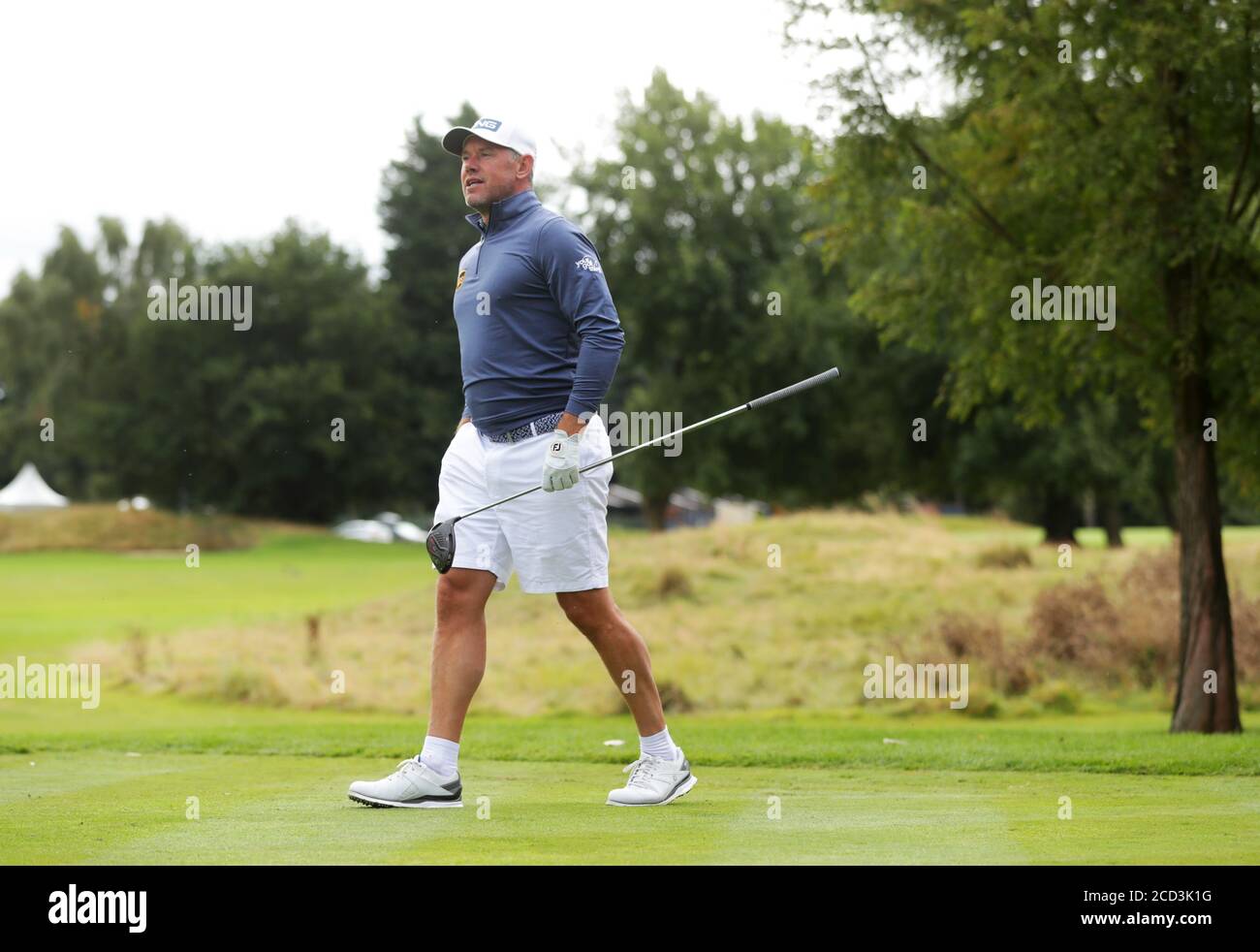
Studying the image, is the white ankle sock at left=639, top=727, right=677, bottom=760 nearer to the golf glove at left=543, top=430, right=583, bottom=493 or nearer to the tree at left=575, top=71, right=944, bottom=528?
the golf glove at left=543, top=430, right=583, bottom=493

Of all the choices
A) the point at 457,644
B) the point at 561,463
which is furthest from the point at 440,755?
the point at 561,463

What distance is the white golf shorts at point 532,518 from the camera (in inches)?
265

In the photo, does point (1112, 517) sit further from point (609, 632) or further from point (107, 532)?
point (609, 632)

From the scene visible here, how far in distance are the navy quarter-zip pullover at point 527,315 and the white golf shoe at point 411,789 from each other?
1.41m

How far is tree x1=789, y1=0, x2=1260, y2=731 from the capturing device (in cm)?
1290

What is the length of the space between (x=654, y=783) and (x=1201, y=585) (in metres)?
8.62

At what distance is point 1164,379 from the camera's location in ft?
46.4

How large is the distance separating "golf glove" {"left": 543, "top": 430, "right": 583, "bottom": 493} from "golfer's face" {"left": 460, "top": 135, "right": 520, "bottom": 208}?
43.0 inches

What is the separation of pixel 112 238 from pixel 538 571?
7679 centimetres

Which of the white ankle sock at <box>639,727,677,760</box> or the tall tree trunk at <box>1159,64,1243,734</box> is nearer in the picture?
the white ankle sock at <box>639,727,677,760</box>

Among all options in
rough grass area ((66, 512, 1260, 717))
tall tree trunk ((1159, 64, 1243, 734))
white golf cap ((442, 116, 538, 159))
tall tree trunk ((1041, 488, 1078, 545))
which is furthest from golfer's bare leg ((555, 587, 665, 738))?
tall tree trunk ((1041, 488, 1078, 545))

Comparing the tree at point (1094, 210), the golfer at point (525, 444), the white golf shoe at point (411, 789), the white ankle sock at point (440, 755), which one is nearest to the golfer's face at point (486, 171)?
the golfer at point (525, 444)

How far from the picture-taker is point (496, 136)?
22.5 feet
